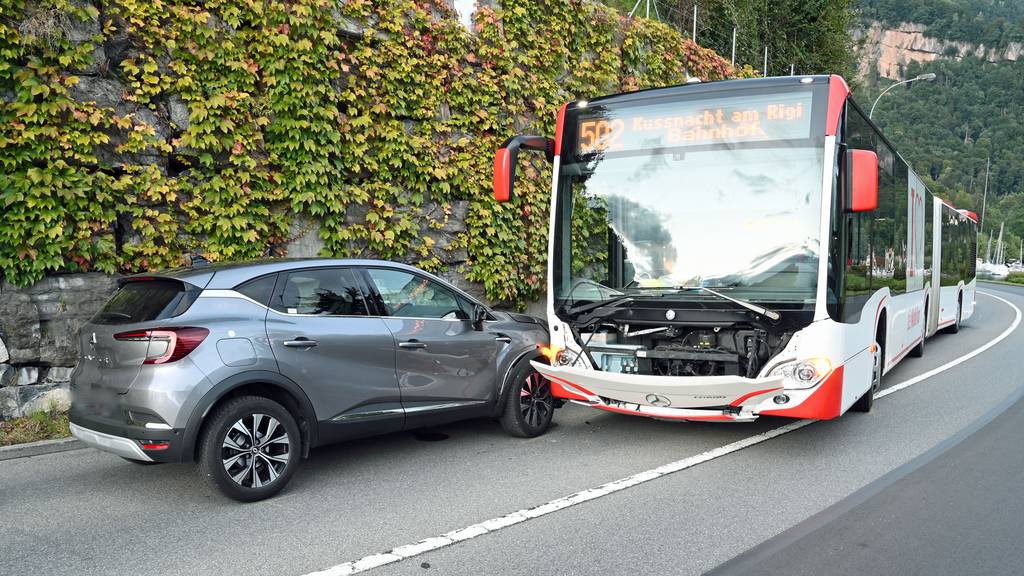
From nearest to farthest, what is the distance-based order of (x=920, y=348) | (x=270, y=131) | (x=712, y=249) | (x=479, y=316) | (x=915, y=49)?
(x=712, y=249) < (x=479, y=316) < (x=270, y=131) < (x=920, y=348) < (x=915, y=49)

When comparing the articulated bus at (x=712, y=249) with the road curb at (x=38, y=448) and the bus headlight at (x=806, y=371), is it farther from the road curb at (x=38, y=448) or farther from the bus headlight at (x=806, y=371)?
the road curb at (x=38, y=448)

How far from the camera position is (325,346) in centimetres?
549

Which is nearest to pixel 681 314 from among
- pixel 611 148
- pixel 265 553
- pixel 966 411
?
pixel 611 148

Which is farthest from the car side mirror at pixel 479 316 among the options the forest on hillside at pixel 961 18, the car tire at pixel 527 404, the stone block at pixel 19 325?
the forest on hillside at pixel 961 18

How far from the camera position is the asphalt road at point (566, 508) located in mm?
4129

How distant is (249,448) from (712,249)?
368 cm

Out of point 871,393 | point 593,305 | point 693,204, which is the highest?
point 693,204

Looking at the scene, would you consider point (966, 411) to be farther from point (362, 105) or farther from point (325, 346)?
point (362, 105)

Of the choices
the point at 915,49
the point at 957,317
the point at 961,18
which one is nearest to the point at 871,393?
the point at 957,317

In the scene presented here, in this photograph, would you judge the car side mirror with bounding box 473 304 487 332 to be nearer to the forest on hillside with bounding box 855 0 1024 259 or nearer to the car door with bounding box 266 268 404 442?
the car door with bounding box 266 268 404 442

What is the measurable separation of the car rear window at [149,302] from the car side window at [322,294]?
61 cm

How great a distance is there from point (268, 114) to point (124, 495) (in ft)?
15.5

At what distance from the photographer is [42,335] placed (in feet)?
24.0

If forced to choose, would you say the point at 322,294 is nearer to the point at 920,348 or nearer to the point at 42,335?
the point at 42,335
